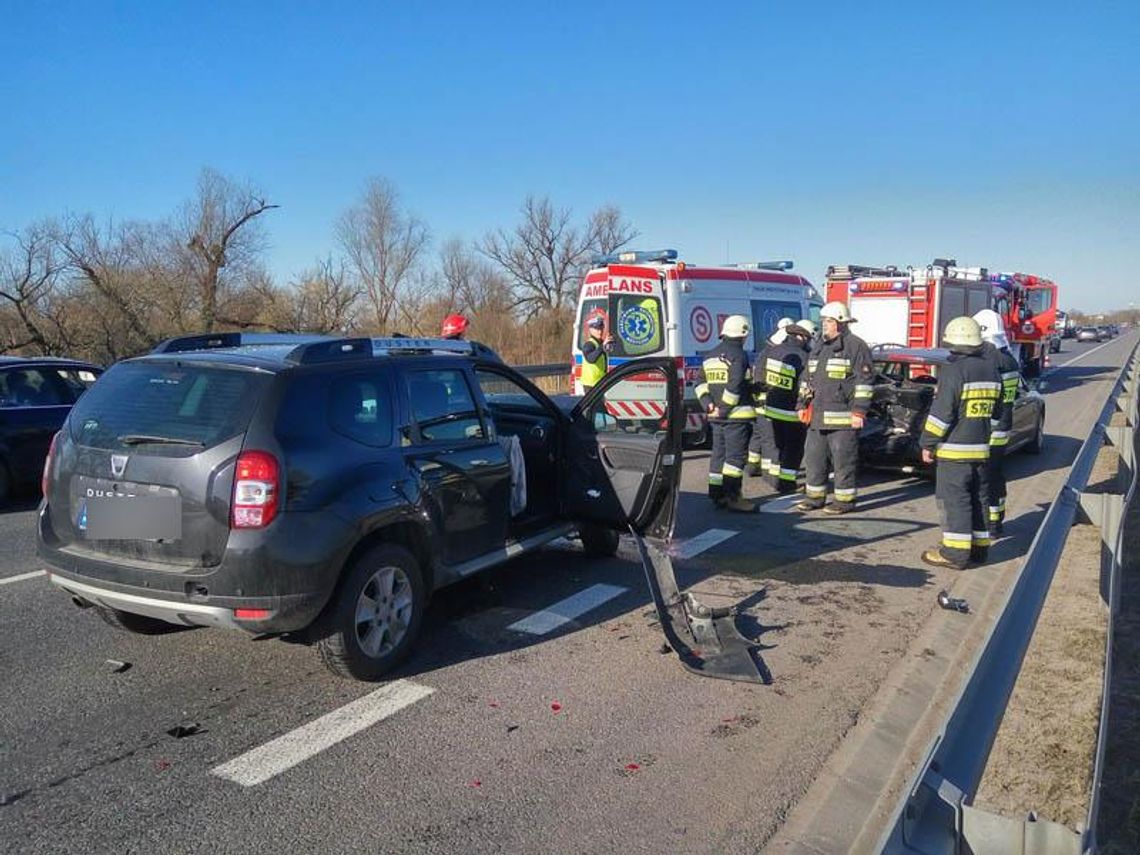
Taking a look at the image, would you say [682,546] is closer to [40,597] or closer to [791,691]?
[791,691]

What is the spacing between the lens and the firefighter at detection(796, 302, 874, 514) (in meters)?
8.28

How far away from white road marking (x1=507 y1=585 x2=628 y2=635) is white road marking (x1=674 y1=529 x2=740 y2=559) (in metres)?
1.10

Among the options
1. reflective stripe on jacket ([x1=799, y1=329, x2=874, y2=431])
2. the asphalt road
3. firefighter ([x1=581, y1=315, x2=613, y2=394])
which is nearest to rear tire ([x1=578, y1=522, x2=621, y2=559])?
the asphalt road

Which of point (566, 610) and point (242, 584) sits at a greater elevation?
point (242, 584)

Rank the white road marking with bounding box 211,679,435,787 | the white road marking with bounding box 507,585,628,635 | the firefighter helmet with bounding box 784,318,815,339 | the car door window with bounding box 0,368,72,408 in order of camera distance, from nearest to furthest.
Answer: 1. the white road marking with bounding box 211,679,435,787
2. the white road marking with bounding box 507,585,628,635
3. the car door window with bounding box 0,368,72,408
4. the firefighter helmet with bounding box 784,318,815,339

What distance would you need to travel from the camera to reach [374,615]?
443 centimetres

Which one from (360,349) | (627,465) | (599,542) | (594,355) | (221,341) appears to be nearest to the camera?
(360,349)

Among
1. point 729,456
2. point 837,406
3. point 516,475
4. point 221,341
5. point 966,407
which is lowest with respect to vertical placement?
point 729,456

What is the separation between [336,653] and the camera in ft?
14.0

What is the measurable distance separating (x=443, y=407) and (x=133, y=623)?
2022 mm

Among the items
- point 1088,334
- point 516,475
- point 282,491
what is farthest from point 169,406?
point 1088,334

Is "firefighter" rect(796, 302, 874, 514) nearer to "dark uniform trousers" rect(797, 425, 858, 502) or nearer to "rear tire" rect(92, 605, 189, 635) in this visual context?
"dark uniform trousers" rect(797, 425, 858, 502)

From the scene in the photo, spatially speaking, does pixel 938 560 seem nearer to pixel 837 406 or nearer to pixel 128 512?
pixel 837 406

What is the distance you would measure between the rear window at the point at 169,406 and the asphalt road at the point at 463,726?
4.04 feet
